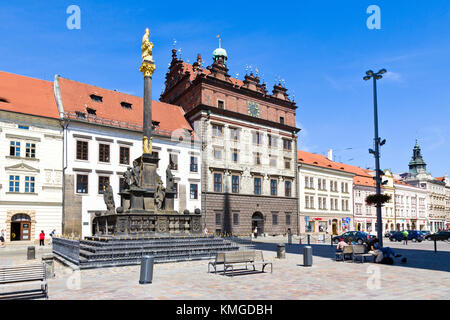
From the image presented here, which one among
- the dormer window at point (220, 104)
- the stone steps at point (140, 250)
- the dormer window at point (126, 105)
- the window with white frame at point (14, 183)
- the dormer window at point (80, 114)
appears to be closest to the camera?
the stone steps at point (140, 250)

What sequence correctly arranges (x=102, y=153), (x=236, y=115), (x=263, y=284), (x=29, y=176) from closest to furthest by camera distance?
(x=263, y=284)
(x=29, y=176)
(x=102, y=153)
(x=236, y=115)

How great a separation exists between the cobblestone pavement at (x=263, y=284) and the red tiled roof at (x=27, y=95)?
21.4 meters

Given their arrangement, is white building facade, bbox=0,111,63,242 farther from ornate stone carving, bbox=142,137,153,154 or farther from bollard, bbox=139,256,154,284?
bollard, bbox=139,256,154,284

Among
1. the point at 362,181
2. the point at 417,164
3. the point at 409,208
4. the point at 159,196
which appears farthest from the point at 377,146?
the point at 417,164

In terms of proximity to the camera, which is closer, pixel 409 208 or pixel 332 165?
pixel 332 165

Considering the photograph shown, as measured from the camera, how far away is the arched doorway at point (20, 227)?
101 feet

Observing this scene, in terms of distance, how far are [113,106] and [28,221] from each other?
47.1 ft

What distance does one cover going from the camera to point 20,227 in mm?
30922

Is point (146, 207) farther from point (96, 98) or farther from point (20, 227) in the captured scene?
point (96, 98)

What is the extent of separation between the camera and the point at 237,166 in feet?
148

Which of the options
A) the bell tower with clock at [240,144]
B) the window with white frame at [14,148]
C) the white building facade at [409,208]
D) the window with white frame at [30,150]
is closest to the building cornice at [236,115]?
the bell tower with clock at [240,144]

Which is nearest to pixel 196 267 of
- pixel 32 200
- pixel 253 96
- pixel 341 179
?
pixel 32 200

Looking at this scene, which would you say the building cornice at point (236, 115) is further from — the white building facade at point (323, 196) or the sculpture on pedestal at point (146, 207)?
the sculpture on pedestal at point (146, 207)
